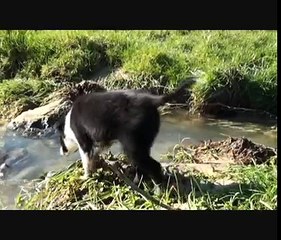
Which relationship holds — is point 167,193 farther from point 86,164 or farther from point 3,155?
point 3,155

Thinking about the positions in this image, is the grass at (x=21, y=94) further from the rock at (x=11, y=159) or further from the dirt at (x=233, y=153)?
the dirt at (x=233, y=153)

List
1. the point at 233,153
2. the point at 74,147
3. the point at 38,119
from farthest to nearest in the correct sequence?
the point at 38,119, the point at 233,153, the point at 74,147

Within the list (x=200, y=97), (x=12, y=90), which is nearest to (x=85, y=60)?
(x=12, y=90)

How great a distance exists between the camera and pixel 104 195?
172 inches

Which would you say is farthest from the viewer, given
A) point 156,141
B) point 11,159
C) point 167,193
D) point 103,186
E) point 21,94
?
point 21,94

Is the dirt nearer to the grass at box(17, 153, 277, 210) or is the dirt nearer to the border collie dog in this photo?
the grass at box(17, 153, 277, 210)

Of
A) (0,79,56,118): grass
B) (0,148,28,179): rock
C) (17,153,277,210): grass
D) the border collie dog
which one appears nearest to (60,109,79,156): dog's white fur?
the border collie dog

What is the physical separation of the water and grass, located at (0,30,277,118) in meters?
0.37

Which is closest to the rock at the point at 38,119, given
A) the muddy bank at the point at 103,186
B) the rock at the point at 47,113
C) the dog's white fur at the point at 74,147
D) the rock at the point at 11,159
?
the rock at the point at 47,113

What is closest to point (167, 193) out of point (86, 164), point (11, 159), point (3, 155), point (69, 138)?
point (86, 164)

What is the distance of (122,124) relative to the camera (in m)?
4.14

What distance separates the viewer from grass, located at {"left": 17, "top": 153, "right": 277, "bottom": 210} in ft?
13.6

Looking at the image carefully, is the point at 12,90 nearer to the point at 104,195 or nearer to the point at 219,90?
the point at 219,90

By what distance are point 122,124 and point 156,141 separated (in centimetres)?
207
